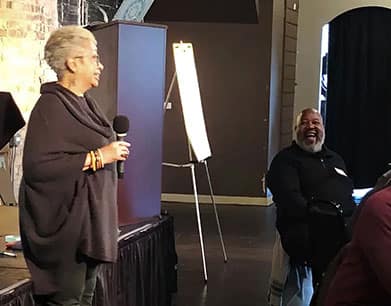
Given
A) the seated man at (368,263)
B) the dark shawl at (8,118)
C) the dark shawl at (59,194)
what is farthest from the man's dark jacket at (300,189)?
the seated man at (368,263)

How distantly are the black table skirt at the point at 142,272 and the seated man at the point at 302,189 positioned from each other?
2.18ft

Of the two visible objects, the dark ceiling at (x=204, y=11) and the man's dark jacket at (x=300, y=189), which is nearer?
the man's dark jacket at (x=300, y=189)

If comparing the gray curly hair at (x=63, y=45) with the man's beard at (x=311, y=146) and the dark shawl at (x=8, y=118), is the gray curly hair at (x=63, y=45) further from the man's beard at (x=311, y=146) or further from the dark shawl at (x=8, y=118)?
the man's beard at (x=311, y=146)

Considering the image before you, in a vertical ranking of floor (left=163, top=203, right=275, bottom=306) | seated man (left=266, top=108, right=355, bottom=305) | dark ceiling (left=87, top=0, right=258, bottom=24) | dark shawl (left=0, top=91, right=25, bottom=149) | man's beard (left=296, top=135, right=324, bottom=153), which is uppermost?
dark ceiling (left=87, top=0, right=258, bottom=24)

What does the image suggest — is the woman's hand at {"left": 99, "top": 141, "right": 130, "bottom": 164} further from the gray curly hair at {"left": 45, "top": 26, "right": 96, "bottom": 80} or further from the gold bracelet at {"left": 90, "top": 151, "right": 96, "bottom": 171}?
the gray curly hair at {"left": 45, "top": 26, "right": 96, "bottom": 80}

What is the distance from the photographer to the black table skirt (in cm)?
Answer: 347

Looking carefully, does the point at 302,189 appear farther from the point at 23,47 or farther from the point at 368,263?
the point at 368,263

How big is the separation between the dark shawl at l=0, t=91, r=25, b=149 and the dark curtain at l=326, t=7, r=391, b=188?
6.96 m

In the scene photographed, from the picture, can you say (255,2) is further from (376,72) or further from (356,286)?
(356,286)

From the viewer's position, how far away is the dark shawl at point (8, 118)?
3.50m

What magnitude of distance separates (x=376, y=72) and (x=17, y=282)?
775 cm

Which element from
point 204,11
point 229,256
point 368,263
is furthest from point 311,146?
point 204,11

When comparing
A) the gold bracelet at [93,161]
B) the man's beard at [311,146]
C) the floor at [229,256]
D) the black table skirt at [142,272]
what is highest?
the gold bracelet at [93,161]

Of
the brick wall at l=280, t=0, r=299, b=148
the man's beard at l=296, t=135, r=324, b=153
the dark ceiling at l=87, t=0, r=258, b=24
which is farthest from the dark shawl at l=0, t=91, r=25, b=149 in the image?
the brick wall at l=280, t=0, r=299, b=148
